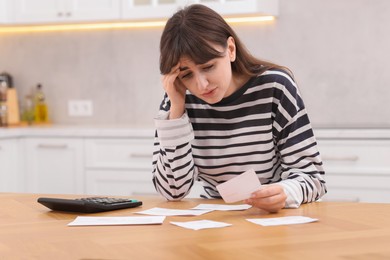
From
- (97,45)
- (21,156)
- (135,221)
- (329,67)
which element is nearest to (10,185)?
(21,156)

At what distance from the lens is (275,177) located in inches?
89.2

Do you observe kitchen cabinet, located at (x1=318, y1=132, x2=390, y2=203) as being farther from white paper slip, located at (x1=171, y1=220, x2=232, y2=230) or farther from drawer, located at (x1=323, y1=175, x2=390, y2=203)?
white paper slip, located at (x1=171, y1=220, x2=232, y2=230)

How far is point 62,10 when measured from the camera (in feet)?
14.1

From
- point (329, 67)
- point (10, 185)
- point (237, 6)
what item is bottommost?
point (10, 185)

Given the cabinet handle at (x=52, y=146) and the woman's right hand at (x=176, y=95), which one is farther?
the cabinet handle at (x=52, y=146)

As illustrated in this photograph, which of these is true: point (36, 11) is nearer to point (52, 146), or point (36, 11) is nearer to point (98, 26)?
point (98, 26)

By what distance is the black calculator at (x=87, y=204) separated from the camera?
6.18 feet

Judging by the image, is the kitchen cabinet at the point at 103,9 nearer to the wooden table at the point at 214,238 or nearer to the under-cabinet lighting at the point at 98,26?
the under-cabinet lighting at the point at 98,26

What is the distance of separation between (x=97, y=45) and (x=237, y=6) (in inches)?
42.7

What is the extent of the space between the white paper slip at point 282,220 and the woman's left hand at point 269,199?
81mm

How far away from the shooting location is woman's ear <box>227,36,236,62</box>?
84.8 inches

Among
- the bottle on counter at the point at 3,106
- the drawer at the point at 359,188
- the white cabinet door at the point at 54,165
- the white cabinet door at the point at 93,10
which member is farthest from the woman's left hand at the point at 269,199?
the bottle on counter at the point at 3,106

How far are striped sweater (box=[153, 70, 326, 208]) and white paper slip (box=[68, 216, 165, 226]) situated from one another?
45 cm

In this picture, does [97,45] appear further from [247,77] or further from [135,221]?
[135,221]
